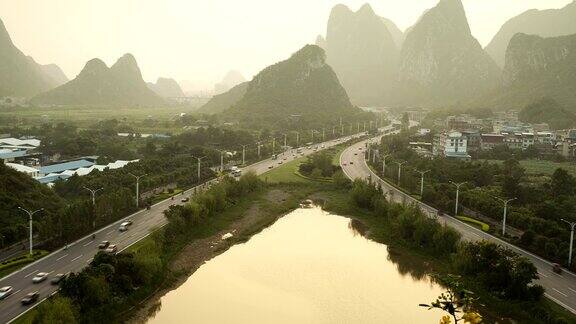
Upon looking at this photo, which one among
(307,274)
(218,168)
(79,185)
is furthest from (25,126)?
(307,274)

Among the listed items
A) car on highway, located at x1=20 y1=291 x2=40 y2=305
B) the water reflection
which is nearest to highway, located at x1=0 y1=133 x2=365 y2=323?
car on highway, located at x1=20 y1=291 x2=40 y2=305

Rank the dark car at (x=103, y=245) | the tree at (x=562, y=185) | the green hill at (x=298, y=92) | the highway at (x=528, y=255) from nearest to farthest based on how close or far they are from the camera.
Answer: the highway at (x=528, y=255)
the dark car at (x=103, y=245)
the tree at (x=562, y=185)
the green hill at (x=298, y=92)

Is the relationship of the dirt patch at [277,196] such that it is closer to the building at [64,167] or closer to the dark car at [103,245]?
the dark car at [103,245]

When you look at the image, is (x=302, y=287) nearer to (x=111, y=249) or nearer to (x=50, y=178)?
(x=111, y=249)

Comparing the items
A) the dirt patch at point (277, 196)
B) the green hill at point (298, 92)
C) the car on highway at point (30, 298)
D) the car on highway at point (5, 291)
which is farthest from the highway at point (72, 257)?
the green hill at point (298, 92)

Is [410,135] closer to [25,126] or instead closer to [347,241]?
[347,241]

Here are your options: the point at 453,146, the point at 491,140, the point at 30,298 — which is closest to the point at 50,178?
the point at 30,298
